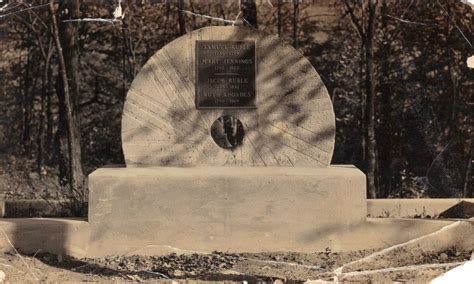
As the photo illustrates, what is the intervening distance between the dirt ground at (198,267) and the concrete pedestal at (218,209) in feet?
0.44

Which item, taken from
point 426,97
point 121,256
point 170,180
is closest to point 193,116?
point 170,180

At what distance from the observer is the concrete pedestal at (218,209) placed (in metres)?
5.49

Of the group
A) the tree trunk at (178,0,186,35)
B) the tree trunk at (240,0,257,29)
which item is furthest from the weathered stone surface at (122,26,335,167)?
the tree trunk at (178,0,186,35)

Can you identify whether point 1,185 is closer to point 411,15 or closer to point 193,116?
point 193,116

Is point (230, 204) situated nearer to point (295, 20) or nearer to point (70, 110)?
point (70, 110)

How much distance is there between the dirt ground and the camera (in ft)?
16.0

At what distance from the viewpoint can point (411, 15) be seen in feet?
31.7

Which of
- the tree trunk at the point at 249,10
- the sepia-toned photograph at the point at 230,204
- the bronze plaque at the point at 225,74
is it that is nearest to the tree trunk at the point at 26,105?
the sepia-toned photograph at the point at 230,204

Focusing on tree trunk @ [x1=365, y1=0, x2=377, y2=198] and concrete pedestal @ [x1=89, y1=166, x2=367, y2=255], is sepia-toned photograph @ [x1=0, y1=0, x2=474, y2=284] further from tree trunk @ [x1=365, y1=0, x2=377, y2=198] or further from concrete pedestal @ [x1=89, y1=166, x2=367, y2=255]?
tree trunk @ [x1=365, y1=0, x2=377, y2=198]

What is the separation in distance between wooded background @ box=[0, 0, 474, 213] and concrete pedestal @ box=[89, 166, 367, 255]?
3.97 m

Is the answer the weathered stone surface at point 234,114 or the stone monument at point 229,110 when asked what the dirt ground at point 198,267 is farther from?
the weathered stone surface at point 234,114

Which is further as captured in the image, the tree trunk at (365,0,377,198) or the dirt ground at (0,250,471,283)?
the tree trunk at (365,0,377,198)

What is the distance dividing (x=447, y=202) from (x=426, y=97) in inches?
119

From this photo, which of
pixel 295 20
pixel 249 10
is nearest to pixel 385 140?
pixel 295 20
